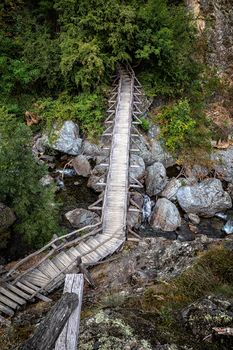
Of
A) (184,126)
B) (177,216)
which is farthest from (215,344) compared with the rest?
(184,126)

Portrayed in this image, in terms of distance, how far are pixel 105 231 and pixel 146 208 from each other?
→ 3.10m

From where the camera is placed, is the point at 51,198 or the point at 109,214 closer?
the point at 51,198

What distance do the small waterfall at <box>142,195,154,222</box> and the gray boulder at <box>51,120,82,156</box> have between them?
4.20 meters

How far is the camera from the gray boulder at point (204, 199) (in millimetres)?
15008

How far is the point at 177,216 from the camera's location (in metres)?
14.2

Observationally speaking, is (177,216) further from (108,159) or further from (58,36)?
(58,36)

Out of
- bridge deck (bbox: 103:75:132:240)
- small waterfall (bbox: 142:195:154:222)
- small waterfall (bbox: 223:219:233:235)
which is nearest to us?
bridge deck (bbox: 103:75:132:240)

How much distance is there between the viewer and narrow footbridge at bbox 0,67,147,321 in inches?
370

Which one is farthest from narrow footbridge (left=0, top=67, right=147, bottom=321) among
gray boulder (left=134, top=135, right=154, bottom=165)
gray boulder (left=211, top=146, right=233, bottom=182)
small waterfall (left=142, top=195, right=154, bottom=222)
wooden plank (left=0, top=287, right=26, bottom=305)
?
gray boulder (left=211, top=146, right=233, bottom=182)

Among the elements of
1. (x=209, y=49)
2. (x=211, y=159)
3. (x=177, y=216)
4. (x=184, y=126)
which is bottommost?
(x=177, y=216)

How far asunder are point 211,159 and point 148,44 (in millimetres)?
6490

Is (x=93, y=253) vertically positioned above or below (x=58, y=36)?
below

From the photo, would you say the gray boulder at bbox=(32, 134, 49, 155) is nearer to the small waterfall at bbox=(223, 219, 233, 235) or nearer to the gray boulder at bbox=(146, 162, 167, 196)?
the gray boulder at bbox=(146, 162, 167, 196)

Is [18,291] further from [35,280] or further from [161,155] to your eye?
[161,155]
